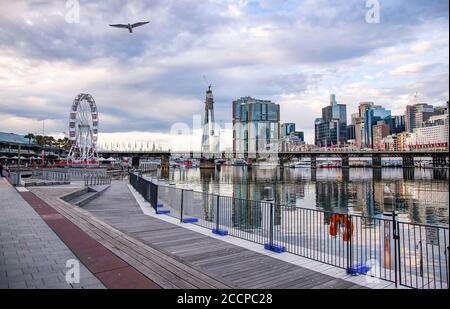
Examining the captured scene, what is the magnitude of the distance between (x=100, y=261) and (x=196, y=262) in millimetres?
2233

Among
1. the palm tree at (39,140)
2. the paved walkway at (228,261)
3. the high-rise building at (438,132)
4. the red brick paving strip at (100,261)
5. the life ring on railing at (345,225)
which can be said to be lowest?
the paved walkway at (228,261)

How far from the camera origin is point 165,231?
11625 mm

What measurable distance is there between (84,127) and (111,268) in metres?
105

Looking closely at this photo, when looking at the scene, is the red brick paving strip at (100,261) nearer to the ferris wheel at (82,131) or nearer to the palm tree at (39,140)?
the ferris wheel at (82,131)

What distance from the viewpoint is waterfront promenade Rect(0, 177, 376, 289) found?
251 inches

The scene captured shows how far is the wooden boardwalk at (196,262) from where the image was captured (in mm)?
6504

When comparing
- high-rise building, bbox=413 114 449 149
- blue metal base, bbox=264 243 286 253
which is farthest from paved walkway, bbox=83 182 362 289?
high-rise building, bbox=413 114 449 149

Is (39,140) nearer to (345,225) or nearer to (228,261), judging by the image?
(228,261)

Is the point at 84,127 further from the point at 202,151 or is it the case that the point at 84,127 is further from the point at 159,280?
the point at 159,280

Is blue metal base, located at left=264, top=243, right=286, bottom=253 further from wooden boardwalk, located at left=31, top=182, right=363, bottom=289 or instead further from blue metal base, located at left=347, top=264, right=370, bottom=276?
blue metal base, located at left=347, top=264, right=370, bottom=276

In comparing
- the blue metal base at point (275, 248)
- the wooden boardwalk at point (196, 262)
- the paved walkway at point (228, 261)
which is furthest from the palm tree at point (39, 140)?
the blue metal base at point (275, 248)

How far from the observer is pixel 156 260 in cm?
768

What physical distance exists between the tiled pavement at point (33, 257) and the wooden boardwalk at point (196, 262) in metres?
1.13

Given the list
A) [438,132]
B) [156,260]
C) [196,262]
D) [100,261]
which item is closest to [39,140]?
[100,261]
